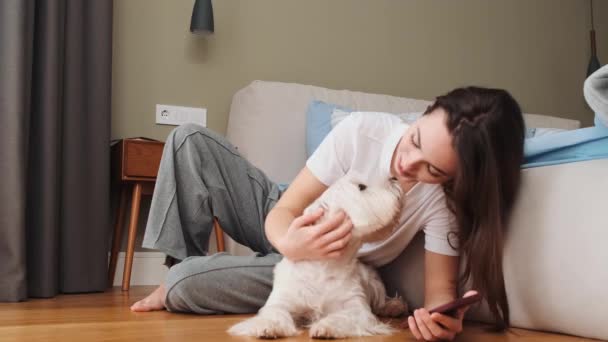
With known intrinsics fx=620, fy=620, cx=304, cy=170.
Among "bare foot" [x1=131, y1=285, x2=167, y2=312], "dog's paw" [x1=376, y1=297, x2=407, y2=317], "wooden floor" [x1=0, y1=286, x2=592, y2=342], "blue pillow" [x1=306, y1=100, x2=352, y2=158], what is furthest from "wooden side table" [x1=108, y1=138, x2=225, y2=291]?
"dog's paw" [x1=376, y1=297, x2=407, y2=317]

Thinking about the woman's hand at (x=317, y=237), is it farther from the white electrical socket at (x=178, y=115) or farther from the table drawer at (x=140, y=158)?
the white electrical socket at (x=178, y=115)

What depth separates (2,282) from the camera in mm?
2045

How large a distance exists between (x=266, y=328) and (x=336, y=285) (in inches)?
7.4

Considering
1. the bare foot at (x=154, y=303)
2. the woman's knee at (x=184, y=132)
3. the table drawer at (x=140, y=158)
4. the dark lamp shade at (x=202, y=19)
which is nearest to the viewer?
the bare foot at (x=154, y=303)

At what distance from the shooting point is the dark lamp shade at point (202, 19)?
2.76 m

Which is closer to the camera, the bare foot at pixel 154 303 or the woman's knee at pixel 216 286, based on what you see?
the woman's knee at pixel 216 286

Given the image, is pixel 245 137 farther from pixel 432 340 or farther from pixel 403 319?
pixel 432 340

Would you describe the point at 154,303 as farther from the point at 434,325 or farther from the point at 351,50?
the point at 351,50

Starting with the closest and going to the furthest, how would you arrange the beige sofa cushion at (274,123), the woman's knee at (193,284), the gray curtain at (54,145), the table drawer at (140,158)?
the woman's knee at (193,284) < the gray curtain at (54,145) < the table drawer at (140,158) < the beige sofa cushion at (274,123)

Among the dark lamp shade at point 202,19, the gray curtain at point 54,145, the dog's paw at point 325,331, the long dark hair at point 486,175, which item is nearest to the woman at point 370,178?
the long dark hair at point 486,175

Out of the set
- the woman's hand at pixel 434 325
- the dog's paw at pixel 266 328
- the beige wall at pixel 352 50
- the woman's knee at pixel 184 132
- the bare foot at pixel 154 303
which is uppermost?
the beige wall at pixel 352 50

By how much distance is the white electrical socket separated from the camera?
→ 112 inches

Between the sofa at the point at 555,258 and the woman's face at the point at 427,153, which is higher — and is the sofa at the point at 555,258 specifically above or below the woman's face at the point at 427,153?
below

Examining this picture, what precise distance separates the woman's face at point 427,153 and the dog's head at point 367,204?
2.3 inches
